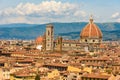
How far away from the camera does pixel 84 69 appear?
55.5 meters

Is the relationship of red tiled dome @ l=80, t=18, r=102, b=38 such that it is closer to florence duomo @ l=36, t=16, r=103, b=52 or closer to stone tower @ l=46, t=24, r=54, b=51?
florence duomo @ l=36, t=16, r=103, b=52

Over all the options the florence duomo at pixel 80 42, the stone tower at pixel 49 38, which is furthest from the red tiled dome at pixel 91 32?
the stone tower at pixel 49 38

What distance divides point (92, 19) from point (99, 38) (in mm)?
7805

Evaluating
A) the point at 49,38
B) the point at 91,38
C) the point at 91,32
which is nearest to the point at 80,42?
the point at 91,38

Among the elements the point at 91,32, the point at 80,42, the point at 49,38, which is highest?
the point at 91,32

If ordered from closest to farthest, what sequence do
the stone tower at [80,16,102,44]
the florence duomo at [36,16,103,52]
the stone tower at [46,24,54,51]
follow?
1. the stone tower at [46,24,54,51]
2. the florence duomo at [36,16,103,52]
3. the stone tower at [80,16,102,44]

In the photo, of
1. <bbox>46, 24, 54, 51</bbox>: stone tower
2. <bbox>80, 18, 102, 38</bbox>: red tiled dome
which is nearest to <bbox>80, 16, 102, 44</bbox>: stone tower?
<bbox>80, 18, 102, 38</bbox>: red tiled dome

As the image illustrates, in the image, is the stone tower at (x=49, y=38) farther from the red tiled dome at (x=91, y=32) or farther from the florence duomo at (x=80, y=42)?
the red tiled dome at (x=91, y=32)

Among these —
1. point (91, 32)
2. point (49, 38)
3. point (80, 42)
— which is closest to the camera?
point (49, 38)

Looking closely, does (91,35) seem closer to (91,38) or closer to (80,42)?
(91,38)

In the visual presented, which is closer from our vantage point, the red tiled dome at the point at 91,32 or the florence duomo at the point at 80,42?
the florence duomo at the point at 80,42

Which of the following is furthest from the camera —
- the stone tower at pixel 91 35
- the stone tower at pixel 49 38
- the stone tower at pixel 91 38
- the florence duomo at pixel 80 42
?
the stone tower at pixel 91 35

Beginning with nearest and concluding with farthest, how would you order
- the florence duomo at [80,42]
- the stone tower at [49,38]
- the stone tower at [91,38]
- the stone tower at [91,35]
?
the stone tower at [49,38] → the florence duomo at [80,42] → the stone tower at [91,38] → the stone tower at [91,35]

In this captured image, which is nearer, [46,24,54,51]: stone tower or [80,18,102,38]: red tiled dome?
[46,24,54,51]: stone tower
